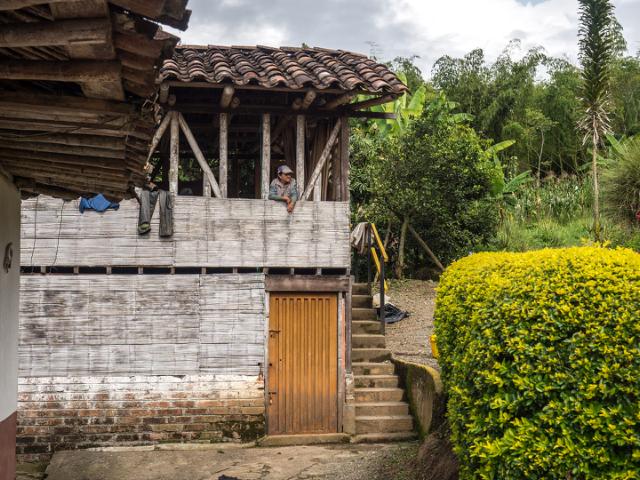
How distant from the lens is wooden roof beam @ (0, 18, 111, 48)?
3268mm

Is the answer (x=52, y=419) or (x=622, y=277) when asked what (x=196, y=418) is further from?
(x=622, y=277)

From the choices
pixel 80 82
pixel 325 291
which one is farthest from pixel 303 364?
pixel 80 82

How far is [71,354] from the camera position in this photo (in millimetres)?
11328

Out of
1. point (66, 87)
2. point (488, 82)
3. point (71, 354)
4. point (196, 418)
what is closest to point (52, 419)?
point (71, 354)

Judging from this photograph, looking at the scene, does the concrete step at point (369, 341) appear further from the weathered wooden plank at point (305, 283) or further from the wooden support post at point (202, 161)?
the wooden support post at point (202, 161)

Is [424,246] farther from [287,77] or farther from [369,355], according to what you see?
[287,77]

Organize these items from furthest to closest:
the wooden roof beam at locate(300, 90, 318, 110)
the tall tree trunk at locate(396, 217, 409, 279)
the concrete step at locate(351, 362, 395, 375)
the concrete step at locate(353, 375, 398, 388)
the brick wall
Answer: the tall tree trunk at locate(396, 217, 409, 279) < the concrete step at locate(351, 362, 395, 375) < the concrete step at locate(353, 375, 398, 388) < the brick wall < the wooden roof beam at locate(300, 90, 318, 110)

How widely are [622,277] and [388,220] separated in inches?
540

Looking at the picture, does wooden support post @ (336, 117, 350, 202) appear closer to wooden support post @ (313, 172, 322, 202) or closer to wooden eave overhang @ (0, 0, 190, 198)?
wooden support post @ (313, 172, 322, 202)

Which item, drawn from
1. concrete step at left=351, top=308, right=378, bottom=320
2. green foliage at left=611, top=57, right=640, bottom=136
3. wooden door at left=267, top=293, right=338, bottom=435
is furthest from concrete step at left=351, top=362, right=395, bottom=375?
green foliage at left=611, top=57, right=640, bottom=136

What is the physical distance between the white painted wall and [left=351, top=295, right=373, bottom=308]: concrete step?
8156 mm

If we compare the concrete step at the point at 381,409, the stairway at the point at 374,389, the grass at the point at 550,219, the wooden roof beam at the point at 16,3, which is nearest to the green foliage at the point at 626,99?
the grass at the point at 550,219

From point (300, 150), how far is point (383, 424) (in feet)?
14.0

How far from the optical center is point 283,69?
454 inches
